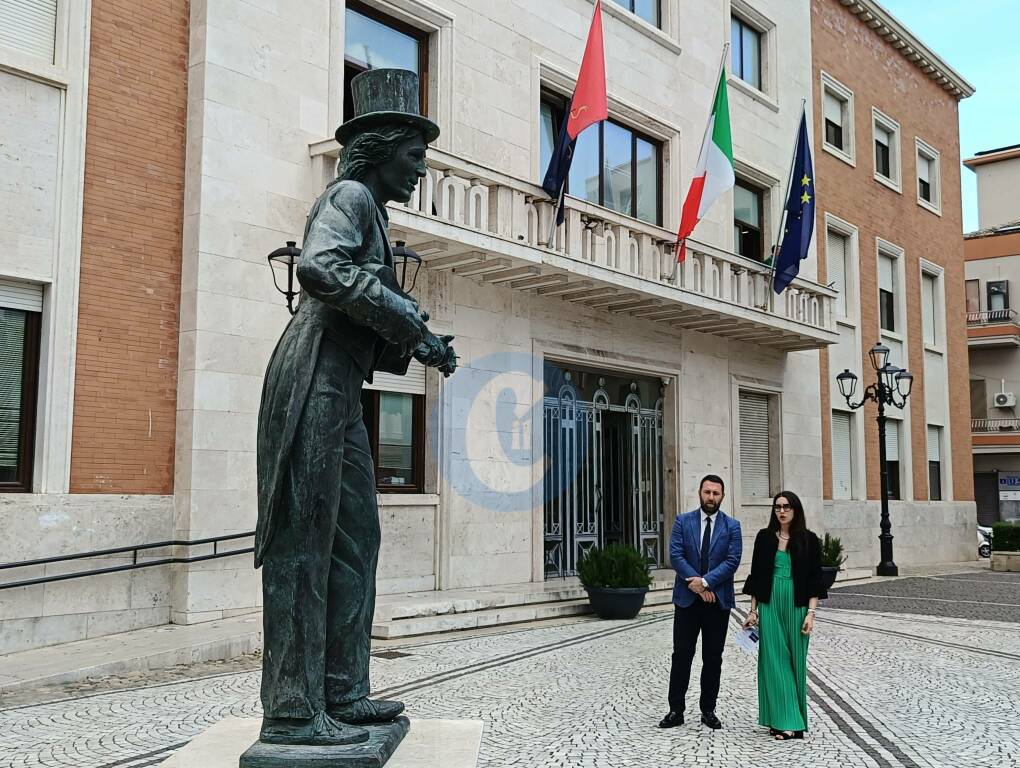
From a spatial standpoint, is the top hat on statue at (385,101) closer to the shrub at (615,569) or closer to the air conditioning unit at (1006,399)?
the shrub at (615,569)

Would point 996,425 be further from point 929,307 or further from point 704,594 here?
point 704,594

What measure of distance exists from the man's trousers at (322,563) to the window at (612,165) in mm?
13921

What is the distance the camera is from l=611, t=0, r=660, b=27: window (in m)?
19.4

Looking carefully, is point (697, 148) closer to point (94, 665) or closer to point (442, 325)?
point (442, 325)

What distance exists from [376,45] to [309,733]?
42.0ft

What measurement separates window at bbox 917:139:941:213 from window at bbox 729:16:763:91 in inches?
336

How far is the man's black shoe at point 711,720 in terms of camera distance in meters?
7.50

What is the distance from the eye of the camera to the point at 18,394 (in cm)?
1078

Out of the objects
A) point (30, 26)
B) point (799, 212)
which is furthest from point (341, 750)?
point (799, 212)

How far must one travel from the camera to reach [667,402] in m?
19.4

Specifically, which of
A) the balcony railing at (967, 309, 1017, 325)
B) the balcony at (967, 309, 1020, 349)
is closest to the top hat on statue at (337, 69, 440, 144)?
the balcony at (967, 309, 1020, 349)

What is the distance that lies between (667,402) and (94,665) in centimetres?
1239

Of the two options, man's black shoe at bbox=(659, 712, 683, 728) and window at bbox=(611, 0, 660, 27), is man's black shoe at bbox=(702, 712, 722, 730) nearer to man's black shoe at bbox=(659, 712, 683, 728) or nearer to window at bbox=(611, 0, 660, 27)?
man's black shoe at bbox=(659, 712, 683, 728)

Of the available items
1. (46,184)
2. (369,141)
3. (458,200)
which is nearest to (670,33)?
(458,200)
